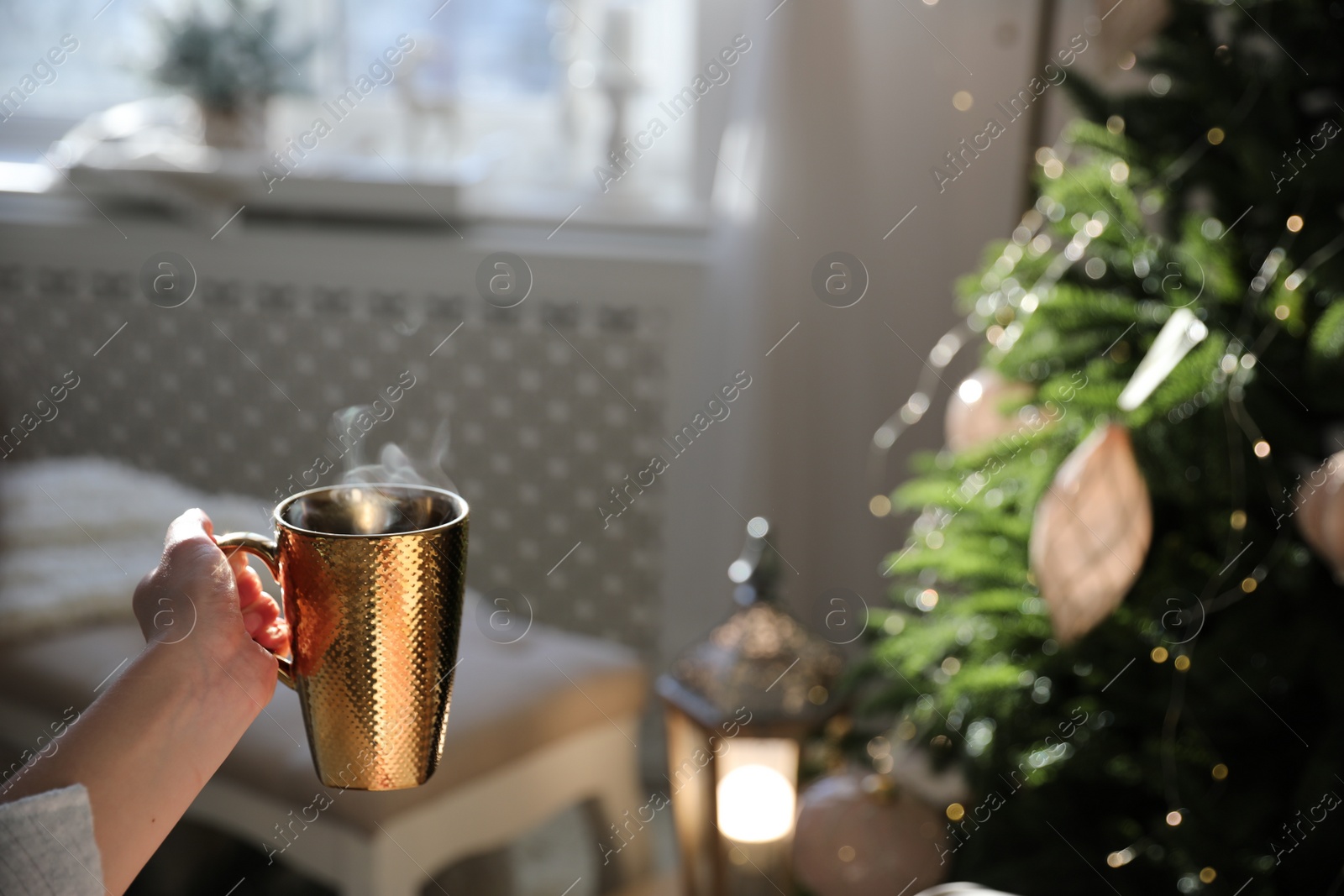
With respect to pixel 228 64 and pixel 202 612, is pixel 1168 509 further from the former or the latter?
pixel 228 64

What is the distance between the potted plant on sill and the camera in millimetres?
2135

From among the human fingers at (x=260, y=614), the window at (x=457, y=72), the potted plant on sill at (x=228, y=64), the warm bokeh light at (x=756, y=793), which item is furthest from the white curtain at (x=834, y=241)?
the human fingers at (x=260, y=614)

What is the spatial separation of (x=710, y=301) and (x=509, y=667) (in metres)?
0.82

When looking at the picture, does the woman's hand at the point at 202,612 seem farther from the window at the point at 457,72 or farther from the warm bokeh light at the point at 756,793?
the window at the point at 457,72

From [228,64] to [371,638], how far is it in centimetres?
208

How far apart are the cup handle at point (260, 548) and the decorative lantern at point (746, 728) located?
0.83 metres

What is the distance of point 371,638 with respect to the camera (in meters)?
0.38

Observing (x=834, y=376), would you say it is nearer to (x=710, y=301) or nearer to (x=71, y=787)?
(x=710, y=301)

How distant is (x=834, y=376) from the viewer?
6.64 ft

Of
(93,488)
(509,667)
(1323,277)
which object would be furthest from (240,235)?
(1323,277)

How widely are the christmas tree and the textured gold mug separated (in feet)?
2.01

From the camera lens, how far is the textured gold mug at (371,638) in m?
0.38

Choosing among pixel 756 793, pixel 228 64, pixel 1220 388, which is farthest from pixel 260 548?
pixel 228 64

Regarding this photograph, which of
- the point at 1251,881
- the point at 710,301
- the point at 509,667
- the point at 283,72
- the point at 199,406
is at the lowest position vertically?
Result: the point at 1251,881
